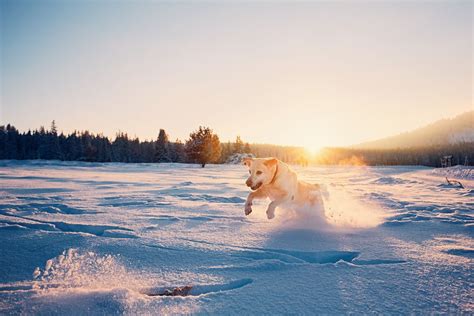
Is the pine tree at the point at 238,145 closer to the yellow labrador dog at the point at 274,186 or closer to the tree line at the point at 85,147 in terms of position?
the tree line at the point at 85,147

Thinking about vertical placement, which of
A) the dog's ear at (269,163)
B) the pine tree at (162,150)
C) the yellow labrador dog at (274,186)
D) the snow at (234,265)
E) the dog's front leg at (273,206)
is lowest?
the snow at (234,265)

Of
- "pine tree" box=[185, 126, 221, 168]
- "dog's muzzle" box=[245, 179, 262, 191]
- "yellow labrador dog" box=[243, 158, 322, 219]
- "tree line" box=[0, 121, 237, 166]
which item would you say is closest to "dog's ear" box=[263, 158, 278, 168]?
"yellow labrador dog" box=[243, 158, 322, 219]

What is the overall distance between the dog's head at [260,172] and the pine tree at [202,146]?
1480 inches

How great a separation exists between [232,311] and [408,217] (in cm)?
474

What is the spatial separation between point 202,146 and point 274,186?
38.6m

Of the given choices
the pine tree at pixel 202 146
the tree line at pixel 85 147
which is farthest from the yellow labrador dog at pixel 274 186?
the tree line at pixel 85 147

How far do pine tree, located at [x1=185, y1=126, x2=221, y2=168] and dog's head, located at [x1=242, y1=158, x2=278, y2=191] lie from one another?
3759 cm

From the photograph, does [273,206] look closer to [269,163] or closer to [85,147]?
[269,163]

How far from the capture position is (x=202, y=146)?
43.0 m

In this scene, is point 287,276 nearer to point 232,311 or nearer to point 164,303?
point 232,311

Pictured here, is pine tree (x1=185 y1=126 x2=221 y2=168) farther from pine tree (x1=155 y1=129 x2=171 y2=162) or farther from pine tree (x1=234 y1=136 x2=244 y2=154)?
pine tree (x1=234 y1=136 x2=244 y2=154)

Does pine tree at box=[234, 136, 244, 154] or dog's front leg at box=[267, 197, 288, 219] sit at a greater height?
pine tree at box=[234, 136, 244, 154]

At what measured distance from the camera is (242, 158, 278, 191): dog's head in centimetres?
468

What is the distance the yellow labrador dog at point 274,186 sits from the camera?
186 inches
